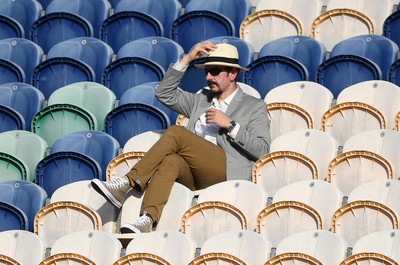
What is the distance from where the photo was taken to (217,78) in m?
8.85

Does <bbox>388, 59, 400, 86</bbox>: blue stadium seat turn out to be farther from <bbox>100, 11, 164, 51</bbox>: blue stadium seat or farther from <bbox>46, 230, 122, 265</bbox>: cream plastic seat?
<bbox>46, 230, 122, 265</bbox>: cream plastic seat

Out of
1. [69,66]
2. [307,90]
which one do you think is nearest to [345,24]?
[307,90]

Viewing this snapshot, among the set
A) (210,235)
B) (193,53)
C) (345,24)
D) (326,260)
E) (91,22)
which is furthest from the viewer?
(91,22)

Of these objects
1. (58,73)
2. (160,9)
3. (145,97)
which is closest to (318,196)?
(145,97)

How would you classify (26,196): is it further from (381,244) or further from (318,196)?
(381,244)

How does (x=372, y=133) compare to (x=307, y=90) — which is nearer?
(x=372, y=133)

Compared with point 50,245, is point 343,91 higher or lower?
higher

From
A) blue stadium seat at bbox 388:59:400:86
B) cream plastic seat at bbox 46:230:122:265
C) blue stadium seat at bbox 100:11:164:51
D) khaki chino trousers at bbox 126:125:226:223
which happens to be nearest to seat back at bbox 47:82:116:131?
blue stadium seat at bbox 100:11:164:51

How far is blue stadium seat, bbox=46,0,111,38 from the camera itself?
11.1 m

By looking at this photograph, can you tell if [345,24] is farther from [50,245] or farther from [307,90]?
[50,245]

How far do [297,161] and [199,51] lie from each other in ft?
2.99

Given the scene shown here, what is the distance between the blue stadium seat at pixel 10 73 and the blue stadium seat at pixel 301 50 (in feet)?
5.62

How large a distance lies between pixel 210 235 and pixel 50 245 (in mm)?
1012

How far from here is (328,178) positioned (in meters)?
8.44
